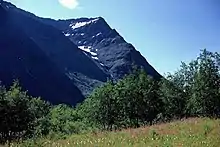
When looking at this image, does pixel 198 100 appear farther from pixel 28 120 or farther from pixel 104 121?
pixel 28 120

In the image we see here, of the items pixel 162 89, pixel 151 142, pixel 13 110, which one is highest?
pixel 162 89

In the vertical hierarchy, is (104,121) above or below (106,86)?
below

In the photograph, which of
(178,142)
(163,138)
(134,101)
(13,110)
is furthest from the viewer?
(134,101)

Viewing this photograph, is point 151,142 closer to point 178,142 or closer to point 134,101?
point 178,142

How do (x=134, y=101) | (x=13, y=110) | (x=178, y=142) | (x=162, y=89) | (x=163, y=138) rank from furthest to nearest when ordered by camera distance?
(x=162, y=89) → (x=134, y=101) → (x=13, y=110) → (x=163, y=138) → (x=178, y=142)

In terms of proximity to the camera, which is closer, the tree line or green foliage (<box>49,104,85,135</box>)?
the tree line

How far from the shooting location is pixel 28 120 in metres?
43.1

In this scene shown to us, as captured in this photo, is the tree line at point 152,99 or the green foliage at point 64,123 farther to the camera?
the green foliage at point 64,123

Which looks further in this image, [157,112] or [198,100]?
[157,112]

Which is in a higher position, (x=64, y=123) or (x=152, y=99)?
(x=152, y=99)

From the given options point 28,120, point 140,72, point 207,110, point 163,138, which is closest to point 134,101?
point 140,72

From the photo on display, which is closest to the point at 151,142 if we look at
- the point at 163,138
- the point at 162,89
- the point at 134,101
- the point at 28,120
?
the point at 163,138

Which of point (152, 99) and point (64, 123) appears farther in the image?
point (64, 123)

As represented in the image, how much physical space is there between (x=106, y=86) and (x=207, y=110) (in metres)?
20.1
